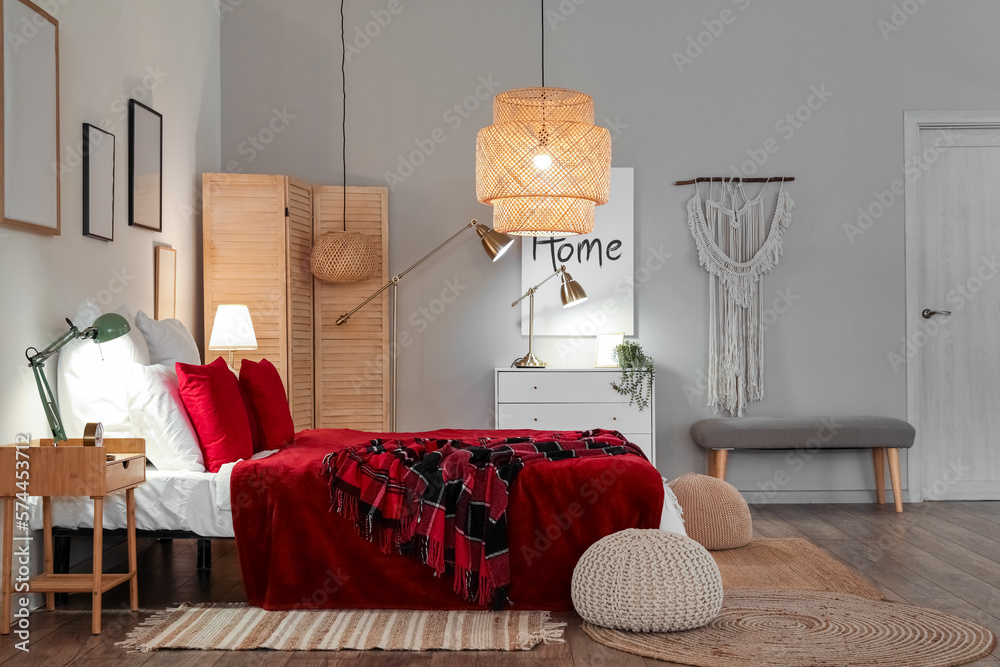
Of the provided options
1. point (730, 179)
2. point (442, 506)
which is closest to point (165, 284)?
point (442, 506)

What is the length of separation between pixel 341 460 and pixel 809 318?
3376mm

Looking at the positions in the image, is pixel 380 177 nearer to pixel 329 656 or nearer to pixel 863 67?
pixel 863 67

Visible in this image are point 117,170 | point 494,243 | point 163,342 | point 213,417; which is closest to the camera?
point 213,417

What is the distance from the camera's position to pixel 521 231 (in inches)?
140

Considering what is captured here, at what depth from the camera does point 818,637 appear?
2746 mm

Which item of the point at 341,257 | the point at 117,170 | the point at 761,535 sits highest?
the point at 117,170

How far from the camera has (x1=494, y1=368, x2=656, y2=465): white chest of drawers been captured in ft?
16.1

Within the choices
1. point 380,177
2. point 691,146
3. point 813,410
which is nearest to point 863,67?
point 691,146

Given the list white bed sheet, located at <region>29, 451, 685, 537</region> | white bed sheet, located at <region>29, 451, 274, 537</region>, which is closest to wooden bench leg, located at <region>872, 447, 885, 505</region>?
white bed sheet, located at <region>29, 451, 685, 537</region>

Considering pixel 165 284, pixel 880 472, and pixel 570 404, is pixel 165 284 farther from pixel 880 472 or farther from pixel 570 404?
pixel 880 472

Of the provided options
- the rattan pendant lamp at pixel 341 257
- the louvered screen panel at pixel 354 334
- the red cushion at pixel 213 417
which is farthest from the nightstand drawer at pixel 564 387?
the red cushion at pixel 213 417

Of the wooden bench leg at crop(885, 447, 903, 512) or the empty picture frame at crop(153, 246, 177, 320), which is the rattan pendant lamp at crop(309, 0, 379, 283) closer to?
the empty picture frame at crop(153, 246, 177, 320)

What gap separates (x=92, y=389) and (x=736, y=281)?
3.59m

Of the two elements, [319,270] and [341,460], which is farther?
[319,270]
